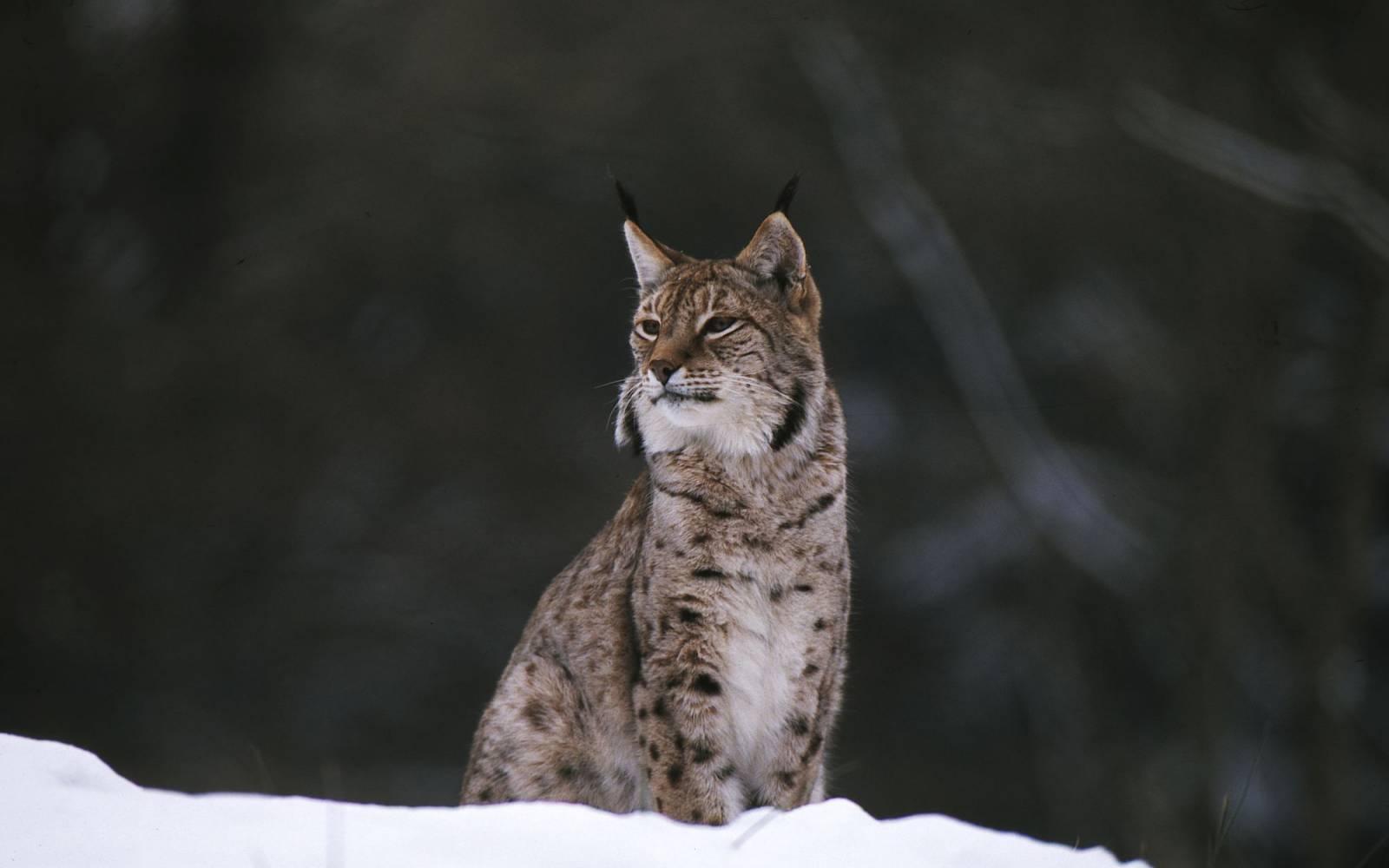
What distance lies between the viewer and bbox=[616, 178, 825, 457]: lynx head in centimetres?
468

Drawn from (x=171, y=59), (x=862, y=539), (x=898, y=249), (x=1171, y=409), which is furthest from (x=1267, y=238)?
(x=171, y=59)

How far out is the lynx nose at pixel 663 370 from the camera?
4609 mm

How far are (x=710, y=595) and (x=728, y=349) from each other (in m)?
0.74

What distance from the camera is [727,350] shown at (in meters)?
4.76

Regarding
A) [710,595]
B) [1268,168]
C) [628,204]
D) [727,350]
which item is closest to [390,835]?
[710,595]

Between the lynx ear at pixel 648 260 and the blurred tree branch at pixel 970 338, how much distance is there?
11.6 ft

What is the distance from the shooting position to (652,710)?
4.59 m

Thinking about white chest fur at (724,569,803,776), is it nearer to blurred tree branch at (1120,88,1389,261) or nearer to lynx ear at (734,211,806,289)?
lynx ear at (734,211,806,289)

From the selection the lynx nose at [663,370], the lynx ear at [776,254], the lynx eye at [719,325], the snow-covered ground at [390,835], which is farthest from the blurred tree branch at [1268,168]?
the snow-covered ground at [390,835]

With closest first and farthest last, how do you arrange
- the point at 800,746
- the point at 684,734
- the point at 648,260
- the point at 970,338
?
the point at 684,734 < the point at 800,746 < the point at 648,260 < the point at 970,338

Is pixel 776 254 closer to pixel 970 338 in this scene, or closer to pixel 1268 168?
pixel 1268 168

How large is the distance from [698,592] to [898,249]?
4755mm

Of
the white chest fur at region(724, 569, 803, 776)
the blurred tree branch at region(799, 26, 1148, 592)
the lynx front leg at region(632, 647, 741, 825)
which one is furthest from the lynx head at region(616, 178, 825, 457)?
the blurred tree branch at region(799, 26, 1148, 592)

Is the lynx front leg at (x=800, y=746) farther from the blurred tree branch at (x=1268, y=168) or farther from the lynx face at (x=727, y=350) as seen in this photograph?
the blurred tree branch at (x=1268, y=168)
